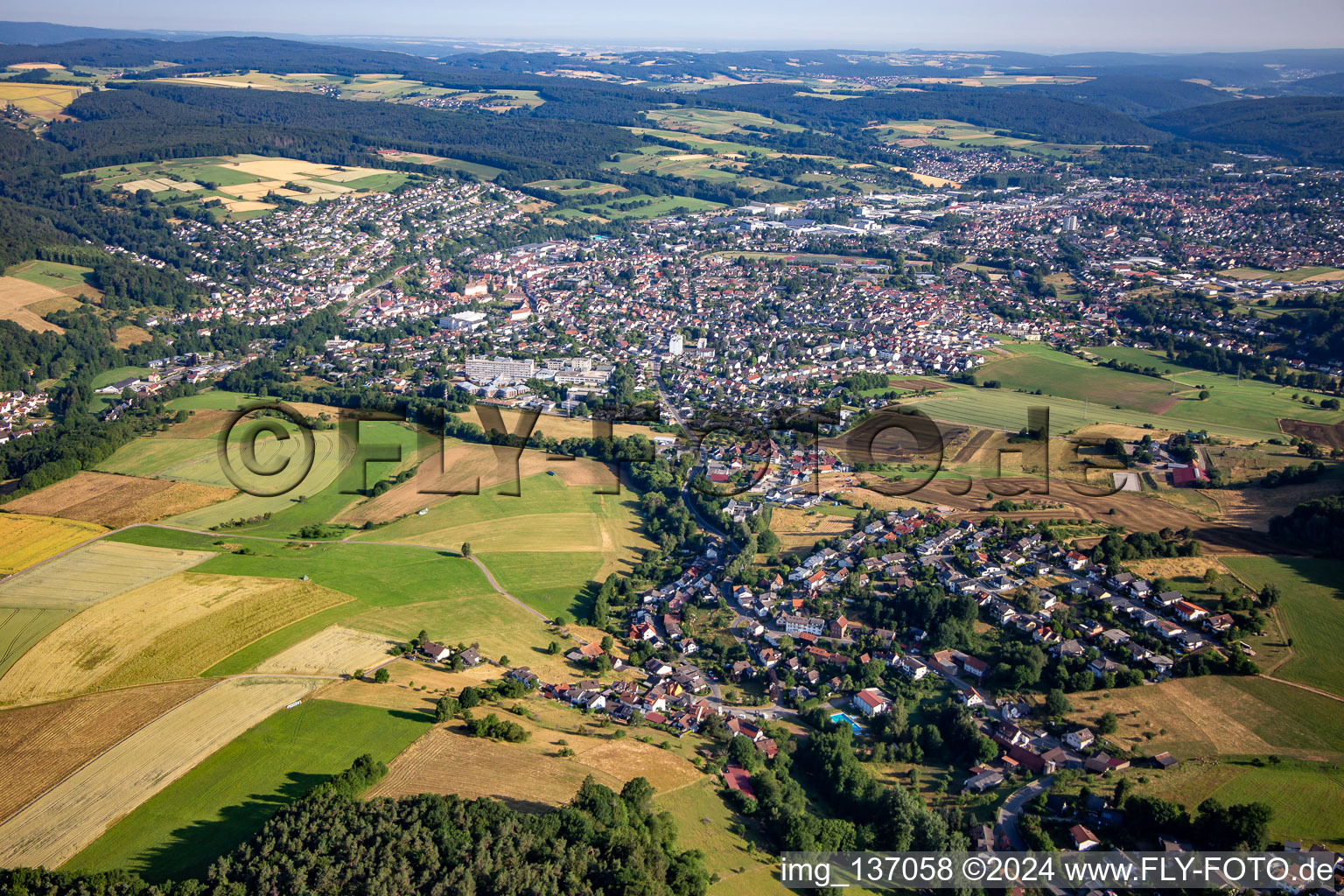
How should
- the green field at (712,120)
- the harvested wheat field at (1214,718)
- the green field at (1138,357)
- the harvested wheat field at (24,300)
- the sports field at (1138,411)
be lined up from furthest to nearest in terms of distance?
the green field at (712,120) → the harvested wheat field at (24,300) → the green field at (1138,357) → the sports field at (1138,411) → the harvested wheat field at (1214,718)

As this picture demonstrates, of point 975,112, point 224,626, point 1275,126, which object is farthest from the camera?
point 975,112

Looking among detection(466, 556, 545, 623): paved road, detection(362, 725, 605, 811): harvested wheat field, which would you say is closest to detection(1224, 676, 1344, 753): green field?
detection(362, 725, 605, 811): harvested wheat field

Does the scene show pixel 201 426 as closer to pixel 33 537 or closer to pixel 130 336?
pixel 33 537

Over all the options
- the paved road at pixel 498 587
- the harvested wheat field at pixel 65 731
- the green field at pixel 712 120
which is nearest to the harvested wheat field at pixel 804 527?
the paved road at pixel 498 587

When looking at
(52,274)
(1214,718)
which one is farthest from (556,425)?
(52,274)

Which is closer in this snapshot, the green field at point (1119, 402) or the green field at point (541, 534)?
the green field at point (541, 534)

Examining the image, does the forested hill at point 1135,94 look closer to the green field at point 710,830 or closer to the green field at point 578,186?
the green field at point 578,186

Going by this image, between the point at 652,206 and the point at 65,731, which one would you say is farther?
the point at 652,206
